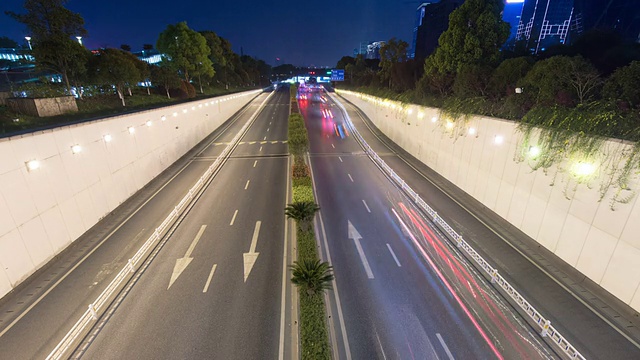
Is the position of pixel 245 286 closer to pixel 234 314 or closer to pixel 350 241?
pixel 234 314

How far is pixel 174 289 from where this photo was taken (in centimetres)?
1313

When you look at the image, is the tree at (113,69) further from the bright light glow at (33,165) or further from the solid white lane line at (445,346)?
the solid white lane line at (445,346)

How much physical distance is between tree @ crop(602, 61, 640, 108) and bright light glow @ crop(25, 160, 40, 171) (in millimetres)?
32705

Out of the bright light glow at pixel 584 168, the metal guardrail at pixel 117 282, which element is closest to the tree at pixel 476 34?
the bright light glow at pixel 584 168

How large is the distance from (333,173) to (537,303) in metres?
19.7

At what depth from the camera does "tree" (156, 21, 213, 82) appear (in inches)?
2303

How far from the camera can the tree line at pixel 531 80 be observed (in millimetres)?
14070

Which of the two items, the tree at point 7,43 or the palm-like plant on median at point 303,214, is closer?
the palm-like plant on median at point 303,214

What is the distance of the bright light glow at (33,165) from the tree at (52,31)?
20.9 m

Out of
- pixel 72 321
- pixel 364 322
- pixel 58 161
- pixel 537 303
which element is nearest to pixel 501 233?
pixel 537 303

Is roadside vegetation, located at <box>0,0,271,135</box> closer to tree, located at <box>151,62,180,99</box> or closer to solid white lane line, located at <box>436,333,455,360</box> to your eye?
tree, located at <box>151,62,180,99</box>

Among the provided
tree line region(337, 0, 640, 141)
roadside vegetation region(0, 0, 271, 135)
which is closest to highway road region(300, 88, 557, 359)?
tree line region(337, 0, 640, 141)

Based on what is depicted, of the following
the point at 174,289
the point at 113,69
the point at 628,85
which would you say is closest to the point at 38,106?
the point at 113,69

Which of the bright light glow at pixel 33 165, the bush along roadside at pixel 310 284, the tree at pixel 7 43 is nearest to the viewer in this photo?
the bush along roadside at pixel 310 284
